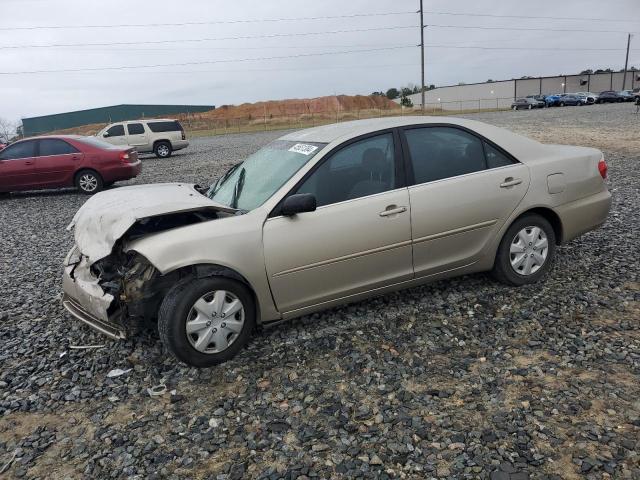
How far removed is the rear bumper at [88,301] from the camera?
134 inches

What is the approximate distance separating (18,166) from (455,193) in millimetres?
11025

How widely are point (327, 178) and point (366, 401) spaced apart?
1.66 metres

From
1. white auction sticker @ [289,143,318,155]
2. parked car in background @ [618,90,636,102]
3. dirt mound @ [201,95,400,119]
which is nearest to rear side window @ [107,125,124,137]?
white auction sticker @ [289,143,318,155]

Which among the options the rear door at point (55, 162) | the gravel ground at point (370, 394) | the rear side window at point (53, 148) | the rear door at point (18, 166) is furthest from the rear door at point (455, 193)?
the rear door at point (18, 166)

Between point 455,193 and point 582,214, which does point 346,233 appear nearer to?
point 455,193

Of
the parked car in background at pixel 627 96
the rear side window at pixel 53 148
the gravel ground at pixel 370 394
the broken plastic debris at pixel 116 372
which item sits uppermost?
the rear side window at pixel 53 148

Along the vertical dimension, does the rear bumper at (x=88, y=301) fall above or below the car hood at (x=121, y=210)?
below

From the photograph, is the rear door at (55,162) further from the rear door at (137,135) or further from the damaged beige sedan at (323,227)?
the rear door at (137,135)

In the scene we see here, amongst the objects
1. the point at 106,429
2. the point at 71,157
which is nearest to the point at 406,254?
the point at 106,429

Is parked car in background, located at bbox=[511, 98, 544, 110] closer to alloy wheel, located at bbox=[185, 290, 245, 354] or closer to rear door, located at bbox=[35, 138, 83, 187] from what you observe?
rear door, located at bbox=[35, 138, 83, 187]

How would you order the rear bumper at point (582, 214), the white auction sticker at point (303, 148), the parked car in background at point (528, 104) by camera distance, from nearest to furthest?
the white auction sticker at point (303, 148)
the rear bumper at point (582, 214)
the parked car in background at point (528, 104)

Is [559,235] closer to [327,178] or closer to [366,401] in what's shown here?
[327,178]

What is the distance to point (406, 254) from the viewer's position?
12.5ft

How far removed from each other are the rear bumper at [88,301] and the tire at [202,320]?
40cm
